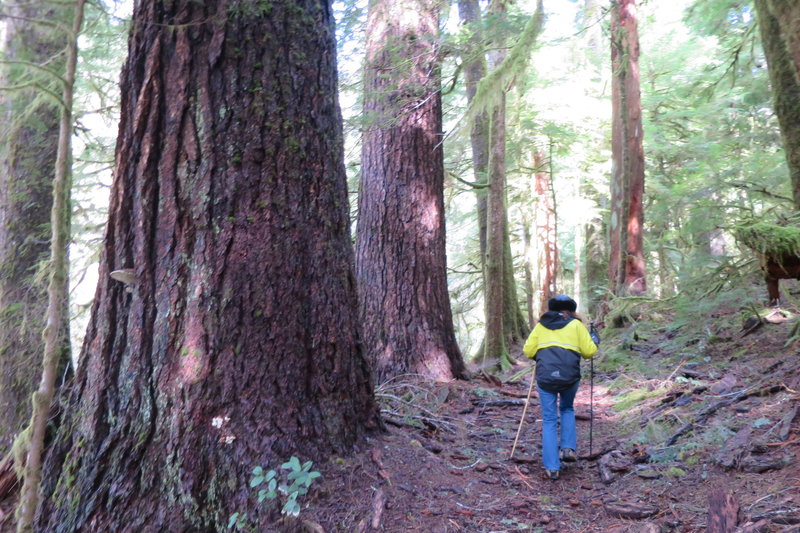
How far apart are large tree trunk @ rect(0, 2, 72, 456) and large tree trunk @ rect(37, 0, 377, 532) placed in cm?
166

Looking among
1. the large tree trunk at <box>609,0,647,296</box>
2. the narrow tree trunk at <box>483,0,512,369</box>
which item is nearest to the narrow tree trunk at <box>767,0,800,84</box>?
the narrow tree trunk at <box>483,0,512,369</box>

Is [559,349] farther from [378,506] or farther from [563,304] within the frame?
[378,506]

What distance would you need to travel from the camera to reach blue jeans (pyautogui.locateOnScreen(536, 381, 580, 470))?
5.39 meters

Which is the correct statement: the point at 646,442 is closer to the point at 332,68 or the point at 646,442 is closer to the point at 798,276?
the point at 798,276

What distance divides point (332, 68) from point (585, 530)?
395 cm

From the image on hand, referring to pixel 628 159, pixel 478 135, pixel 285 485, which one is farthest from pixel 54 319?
pixel 628 159

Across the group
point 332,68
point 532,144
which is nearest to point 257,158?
point 332,68

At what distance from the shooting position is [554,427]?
555 centimetres

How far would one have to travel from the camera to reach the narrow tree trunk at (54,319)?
3557 millimetres

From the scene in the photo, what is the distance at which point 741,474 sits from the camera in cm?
415

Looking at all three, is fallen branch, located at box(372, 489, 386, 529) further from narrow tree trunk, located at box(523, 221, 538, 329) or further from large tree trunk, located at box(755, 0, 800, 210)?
narrow tree trunk, located at box(523, 221, 538, 329)

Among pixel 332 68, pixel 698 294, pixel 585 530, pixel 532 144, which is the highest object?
pixel 532 144

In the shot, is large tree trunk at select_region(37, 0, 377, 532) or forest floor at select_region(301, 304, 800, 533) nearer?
large tree trunk at select_region(37, 0, 377, 532)

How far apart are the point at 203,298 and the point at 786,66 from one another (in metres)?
6.84
